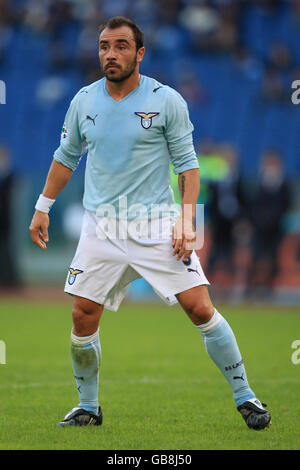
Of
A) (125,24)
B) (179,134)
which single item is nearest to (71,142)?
(179,134)

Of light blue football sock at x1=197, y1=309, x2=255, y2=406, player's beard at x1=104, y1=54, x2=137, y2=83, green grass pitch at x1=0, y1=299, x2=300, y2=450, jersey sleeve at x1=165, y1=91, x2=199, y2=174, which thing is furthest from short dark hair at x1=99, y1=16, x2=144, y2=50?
green grass pitch at x1=0, y1=299, x2=300, y2=450

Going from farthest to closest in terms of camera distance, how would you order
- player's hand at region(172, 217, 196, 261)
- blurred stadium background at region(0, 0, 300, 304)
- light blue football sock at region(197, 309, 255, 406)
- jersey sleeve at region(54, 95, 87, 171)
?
1. blurred stadium background at region(0, 0, 300, 304)
2. jersey sleeve at region(54, 95, 87, 171)
3. light blue football sock at region(197, 309, 255, 406)
4. player's hand at region(172, 217, 196, 261)

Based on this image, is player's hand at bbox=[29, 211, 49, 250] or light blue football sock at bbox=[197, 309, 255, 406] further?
player's hand at bbox=[29, 211, 49, 250]

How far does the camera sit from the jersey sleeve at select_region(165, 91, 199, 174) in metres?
5.55

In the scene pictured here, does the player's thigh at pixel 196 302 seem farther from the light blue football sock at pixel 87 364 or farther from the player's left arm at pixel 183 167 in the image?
the light blue football sock at pixel 87 364

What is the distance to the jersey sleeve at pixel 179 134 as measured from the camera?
555 centimetres

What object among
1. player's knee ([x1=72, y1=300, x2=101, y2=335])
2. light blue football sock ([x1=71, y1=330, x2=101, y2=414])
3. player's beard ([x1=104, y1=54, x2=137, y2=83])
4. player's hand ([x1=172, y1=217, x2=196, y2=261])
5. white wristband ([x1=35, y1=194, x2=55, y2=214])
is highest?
player's beard ([x1=104, y1=54, x2=137, y2=83])

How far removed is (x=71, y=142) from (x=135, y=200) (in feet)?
1.94

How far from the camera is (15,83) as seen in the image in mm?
21516

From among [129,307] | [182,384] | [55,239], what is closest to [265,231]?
[129,307]

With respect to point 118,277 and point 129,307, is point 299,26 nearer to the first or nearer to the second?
point 129,307

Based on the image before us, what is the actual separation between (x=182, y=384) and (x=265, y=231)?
9.27 m

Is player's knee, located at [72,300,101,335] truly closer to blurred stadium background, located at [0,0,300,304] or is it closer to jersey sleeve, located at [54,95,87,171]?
jersey sleeve, located at [54,95,87,171]

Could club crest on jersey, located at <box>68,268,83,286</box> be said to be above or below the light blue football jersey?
below
